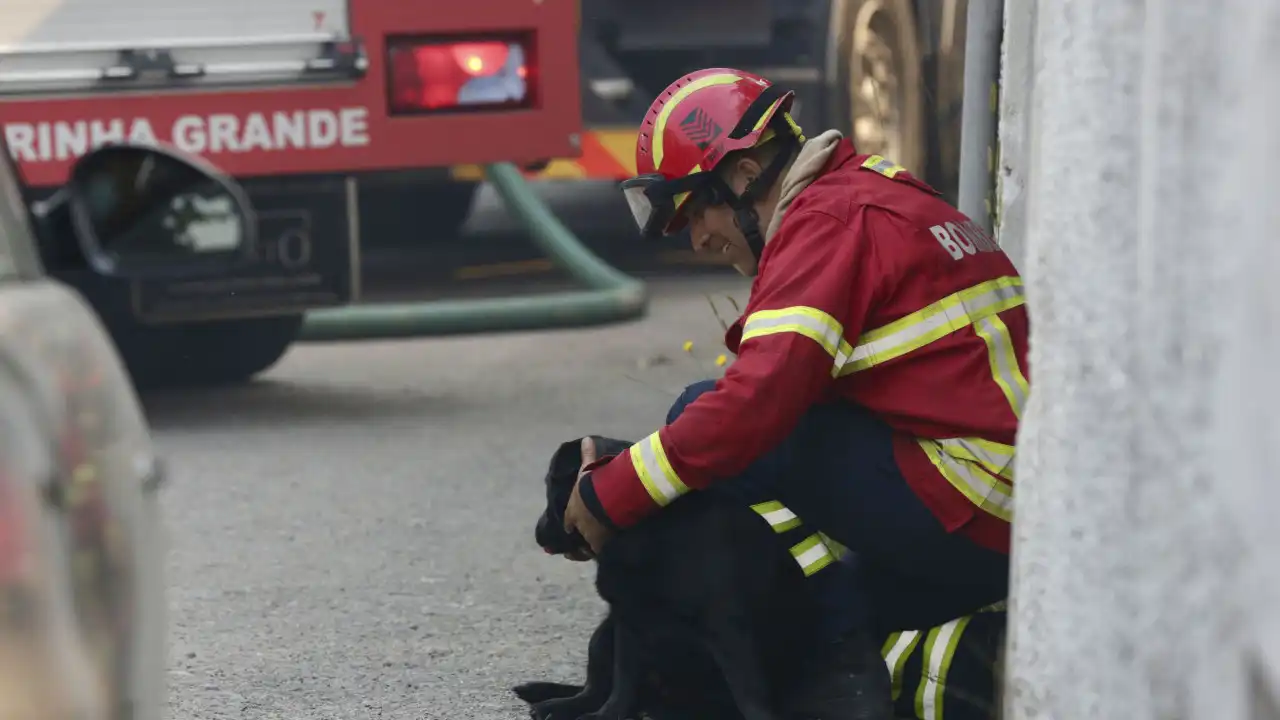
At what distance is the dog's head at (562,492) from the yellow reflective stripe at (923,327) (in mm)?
392

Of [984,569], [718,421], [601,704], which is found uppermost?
[718,421]

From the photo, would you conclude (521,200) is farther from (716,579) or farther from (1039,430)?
(1039,430)

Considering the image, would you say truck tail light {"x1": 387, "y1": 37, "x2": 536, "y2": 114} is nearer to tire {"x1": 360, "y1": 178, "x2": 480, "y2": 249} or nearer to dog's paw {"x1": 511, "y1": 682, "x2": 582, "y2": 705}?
dog's paw {"x1": 511, "y1": 682, "x2": 582, "y2": 705}

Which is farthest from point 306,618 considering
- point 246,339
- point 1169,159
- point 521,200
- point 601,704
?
point 521,200

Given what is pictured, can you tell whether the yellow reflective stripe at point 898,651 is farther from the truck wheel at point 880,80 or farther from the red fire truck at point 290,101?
the red fire truck at point 290,101

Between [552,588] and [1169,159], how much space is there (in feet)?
8.27

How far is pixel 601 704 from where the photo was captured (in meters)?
3.42

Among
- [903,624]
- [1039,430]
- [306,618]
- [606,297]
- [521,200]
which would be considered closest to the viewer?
[1039,430]

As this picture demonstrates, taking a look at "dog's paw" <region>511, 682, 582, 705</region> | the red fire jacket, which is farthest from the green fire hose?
the red fire jacket

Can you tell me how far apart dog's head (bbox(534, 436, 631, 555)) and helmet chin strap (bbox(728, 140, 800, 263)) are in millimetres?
382

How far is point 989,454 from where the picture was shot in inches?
121

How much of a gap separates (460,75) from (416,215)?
4.71m

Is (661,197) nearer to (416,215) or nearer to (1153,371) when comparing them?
(1153,371)

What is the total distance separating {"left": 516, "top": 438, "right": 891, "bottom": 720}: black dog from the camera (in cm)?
313
